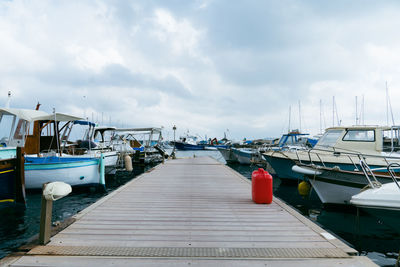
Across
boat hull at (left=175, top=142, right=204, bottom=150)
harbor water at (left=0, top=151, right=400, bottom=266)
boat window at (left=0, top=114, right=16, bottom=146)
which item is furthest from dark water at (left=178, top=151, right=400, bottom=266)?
boat hull at (left=175, top=142, right=204, bottom=150)

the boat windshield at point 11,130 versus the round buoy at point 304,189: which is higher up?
the boat windshield at point 11,130

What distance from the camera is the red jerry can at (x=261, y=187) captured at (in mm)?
6031

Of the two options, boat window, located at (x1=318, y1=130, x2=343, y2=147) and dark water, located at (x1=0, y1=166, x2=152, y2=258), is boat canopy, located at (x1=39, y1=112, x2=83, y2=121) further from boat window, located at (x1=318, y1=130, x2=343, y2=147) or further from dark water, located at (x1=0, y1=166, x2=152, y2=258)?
boat window, located at (x1=318, y1=130, x2=343, y2=147)

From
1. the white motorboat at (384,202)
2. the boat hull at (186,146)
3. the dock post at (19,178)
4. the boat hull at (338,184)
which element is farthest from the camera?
the boat hull at (186,146)

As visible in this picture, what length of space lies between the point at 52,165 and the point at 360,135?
1296 cm

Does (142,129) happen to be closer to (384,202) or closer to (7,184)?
(7,184)

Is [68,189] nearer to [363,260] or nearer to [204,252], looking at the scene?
[204,252]

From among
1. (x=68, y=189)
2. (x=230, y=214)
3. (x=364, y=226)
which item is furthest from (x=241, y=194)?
(x=68, y=189)

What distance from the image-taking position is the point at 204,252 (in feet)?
11.3

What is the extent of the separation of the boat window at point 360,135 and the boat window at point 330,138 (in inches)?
14.0

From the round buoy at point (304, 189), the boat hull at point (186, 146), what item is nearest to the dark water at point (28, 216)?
the round buoy at point (304, 189)

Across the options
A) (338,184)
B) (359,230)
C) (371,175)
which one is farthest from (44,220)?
(338,184)

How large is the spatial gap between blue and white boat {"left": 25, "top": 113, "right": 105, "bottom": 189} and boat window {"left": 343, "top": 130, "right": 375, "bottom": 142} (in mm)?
10975

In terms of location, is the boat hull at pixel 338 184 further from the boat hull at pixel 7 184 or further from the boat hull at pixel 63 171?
the boat hull at pixel 7 184
